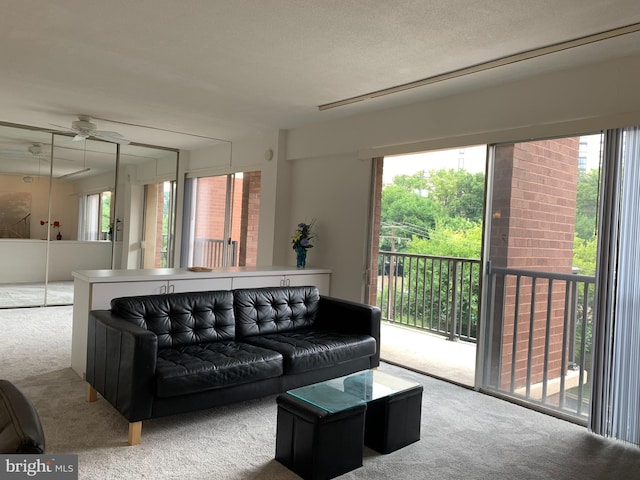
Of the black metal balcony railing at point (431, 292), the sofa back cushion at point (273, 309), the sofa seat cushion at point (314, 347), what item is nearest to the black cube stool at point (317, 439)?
the sofa seat cushion at point (314, 347)

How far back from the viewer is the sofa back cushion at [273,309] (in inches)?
147

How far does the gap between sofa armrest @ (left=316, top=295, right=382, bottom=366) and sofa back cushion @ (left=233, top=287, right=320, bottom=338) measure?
0.09 m

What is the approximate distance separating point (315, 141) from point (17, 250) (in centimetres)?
420

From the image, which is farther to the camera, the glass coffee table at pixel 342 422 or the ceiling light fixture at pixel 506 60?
the ceiling light fixture at pixel 506 60

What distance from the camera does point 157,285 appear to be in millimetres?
3861

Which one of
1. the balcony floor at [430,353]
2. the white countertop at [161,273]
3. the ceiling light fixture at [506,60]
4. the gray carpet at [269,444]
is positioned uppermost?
the ceiling light fixture at [506,60]

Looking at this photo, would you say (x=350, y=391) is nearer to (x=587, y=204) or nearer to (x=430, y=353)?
(x=587, y=204)

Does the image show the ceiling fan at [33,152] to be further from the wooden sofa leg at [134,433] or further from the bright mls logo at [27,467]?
the bright mls logo at [27,467]

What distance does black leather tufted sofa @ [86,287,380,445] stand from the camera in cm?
269

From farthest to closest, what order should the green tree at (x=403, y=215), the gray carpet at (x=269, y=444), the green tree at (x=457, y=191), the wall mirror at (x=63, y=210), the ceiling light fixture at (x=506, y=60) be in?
the green tree at (x=403, y=215) < the wall mirror at (x=63, y=210) < the green tree at (x=457, y=191) < the ceiling light fixture at (x=506, y=60) < the gray carpet at (x=269, y=444)

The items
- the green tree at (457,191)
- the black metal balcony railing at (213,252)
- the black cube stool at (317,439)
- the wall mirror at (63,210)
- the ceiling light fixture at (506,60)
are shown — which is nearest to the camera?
the black cube stool at (317,439)

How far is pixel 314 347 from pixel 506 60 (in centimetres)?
244

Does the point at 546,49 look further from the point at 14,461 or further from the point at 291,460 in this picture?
the point at 14,461

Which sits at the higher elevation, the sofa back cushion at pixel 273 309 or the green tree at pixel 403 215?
the green tree at pixel 403 215
